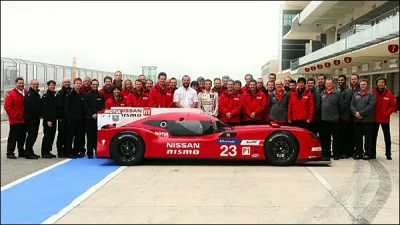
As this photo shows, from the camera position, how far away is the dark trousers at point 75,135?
8984mm

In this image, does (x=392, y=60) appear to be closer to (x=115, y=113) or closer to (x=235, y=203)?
(x=115, y=113)

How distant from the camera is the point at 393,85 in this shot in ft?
92.4

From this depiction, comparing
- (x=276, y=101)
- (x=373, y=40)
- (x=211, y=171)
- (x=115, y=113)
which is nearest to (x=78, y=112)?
(x=115, y=113)

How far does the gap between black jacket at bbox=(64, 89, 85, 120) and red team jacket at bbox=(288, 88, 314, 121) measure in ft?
15.0

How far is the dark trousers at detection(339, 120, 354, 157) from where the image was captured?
9.07 meters

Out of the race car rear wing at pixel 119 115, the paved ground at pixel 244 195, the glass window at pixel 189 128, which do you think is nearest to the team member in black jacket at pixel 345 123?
the paved ground at pixel 244 195

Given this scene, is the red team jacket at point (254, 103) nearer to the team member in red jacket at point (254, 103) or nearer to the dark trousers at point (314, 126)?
the team member in red jacket at point (254, 103)

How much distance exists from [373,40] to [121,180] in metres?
18.4

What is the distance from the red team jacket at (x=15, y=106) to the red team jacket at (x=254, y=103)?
189 inches

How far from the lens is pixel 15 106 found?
8719 mm

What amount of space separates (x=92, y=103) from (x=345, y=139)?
220 inches

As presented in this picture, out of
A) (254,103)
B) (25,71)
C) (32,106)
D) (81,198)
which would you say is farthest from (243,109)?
(25,71)

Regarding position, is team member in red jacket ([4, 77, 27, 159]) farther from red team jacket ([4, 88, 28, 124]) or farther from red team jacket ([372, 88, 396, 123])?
red team jacket ([372, 88, 396, 123])

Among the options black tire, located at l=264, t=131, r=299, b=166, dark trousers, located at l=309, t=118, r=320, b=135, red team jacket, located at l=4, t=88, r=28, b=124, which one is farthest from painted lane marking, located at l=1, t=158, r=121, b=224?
dark trousers, located at l=309, t=118, r=320, b=135
